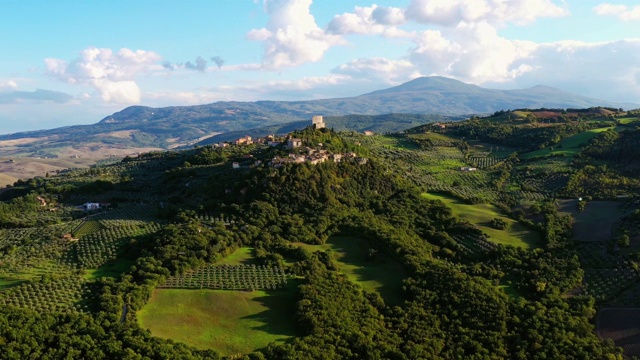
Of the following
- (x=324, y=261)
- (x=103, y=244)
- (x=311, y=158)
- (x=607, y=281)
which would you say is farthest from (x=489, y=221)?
(x=103, y=244)

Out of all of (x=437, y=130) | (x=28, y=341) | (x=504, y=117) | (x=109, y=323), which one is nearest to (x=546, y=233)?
(x=109, y=323)

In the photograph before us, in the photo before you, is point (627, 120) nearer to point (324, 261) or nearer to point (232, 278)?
point (324, 261)

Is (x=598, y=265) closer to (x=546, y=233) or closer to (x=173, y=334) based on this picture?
(x=546, y=233)

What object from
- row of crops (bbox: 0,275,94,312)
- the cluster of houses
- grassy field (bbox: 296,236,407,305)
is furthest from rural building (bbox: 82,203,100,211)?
grassy field (bbox: 296,236,407,305)

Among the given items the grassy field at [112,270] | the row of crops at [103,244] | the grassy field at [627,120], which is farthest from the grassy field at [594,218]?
the grassy field at [627,120]

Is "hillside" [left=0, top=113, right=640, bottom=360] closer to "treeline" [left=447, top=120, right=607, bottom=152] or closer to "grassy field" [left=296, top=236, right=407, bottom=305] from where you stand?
"grassy field" [left=296, top=236, right=407, bottom=305]
